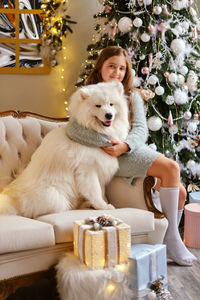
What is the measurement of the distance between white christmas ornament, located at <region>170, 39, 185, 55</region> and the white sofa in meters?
1.32

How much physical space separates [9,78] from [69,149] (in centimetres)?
195

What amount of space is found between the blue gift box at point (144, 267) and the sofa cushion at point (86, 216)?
0.39 ft

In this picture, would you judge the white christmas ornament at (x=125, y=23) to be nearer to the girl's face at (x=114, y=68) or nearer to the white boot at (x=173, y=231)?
the girl's face at (x=114, y=68)

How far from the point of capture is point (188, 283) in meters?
2.51

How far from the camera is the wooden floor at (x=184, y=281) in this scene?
235 centimetres

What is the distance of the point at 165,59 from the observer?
12.0 ft

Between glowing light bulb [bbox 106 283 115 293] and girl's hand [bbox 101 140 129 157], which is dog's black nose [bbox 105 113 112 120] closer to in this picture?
girl's hand [bbox 101 140 129 157]

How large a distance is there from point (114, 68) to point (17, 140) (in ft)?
2.84

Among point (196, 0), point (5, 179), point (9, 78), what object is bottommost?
point (5, 179)

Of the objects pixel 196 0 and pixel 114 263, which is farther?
pixel 196 0

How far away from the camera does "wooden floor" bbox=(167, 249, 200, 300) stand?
2347 mm

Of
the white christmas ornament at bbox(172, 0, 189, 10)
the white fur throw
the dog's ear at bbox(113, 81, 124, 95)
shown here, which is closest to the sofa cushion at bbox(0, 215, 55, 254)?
the white fur throw

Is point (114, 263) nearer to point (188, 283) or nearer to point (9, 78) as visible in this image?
point (188, 283)

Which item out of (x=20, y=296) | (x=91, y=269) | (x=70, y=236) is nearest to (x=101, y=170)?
(x=70, y=236)
